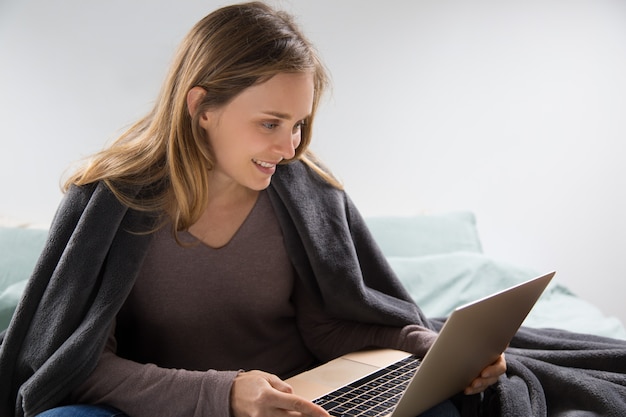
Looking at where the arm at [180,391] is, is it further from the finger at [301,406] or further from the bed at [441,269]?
the bed at [441,269]

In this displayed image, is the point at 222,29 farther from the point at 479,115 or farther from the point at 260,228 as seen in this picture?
the point at 479,115

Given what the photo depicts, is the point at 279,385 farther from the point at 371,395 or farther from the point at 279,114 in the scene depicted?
the point at 279,114

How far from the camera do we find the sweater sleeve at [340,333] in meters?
1.50

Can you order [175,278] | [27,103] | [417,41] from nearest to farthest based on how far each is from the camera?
[175,278] → [27,103] → [417,41]

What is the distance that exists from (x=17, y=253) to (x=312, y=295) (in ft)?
3.29

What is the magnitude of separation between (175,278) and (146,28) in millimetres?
1301

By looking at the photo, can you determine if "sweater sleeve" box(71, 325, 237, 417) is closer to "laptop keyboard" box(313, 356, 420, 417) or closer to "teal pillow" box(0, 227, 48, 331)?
"laptop keyboard" box(313, 356, 420, 417)

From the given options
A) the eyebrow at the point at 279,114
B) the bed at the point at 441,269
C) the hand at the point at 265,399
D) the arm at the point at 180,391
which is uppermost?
the eyebrow at the point at 279,114

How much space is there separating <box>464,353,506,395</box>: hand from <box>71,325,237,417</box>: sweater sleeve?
1.39ft

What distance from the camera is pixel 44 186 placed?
8.14 feet

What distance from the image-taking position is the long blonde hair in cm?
137

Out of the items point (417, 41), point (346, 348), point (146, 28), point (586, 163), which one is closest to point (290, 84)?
point (346, 348)

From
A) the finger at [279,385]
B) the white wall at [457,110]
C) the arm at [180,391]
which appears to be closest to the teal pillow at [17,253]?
the white wall at [457,110]

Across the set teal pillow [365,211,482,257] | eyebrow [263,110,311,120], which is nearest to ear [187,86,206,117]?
eyebrow [263,110,311,120]
